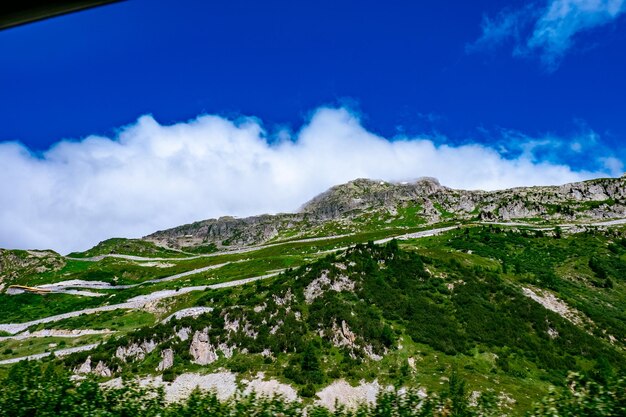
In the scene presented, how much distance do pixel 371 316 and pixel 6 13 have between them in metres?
34.9

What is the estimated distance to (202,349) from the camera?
3450 cm

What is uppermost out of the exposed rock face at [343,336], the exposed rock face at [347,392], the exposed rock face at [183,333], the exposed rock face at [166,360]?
the exposed rock face at [183,333]

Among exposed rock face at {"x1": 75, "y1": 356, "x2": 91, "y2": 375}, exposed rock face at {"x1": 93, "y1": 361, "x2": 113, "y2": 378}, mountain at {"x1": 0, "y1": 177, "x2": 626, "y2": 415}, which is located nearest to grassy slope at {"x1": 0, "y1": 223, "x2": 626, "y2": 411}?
mountain at {"x1": 0, "y1": 177, "x2": 626, "y2": 415}

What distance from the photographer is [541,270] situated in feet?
208

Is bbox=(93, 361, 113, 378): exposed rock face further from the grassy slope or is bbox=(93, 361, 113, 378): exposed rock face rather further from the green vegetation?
the green vegetation

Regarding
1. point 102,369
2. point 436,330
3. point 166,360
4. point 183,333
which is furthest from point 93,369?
point 436,330

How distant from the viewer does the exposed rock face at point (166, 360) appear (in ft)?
111

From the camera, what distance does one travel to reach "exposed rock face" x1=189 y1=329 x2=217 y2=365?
110 ft

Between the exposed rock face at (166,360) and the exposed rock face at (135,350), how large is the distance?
2641 millimetres

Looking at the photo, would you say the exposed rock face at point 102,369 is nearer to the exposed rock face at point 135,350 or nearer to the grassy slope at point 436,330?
the exposed rock face at point 135,350

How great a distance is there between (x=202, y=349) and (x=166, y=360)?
10.5ft

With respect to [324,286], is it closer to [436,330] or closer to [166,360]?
[436,330]

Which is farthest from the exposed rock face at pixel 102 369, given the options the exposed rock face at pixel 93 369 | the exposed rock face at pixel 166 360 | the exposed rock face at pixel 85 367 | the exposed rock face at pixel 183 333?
the exposed rock face at pixel 183 333

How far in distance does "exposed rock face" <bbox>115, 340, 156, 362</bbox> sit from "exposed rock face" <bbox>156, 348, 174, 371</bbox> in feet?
8.67
